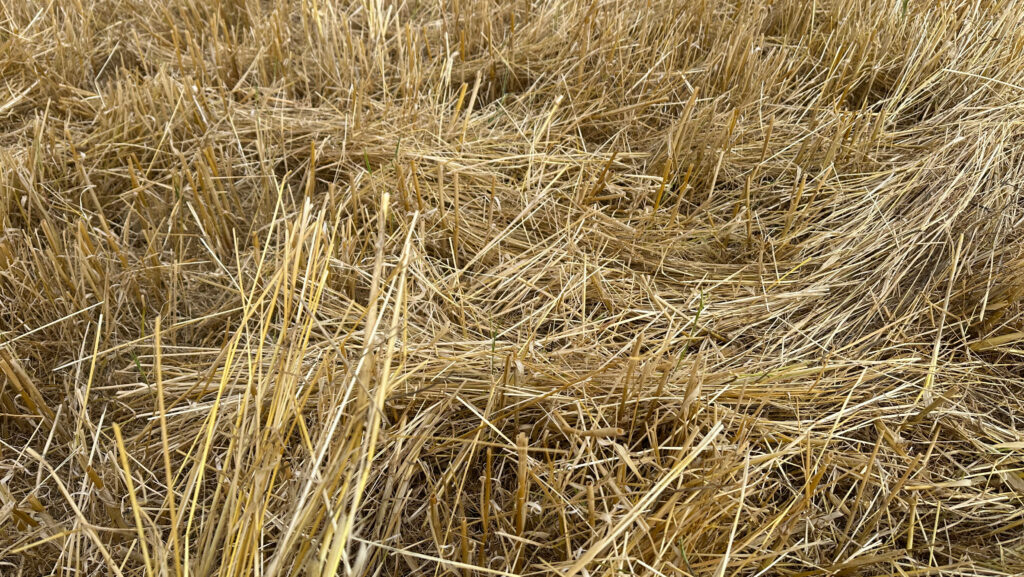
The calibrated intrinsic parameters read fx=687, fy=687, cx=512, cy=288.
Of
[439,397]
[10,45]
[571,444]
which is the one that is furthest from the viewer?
[10,45]

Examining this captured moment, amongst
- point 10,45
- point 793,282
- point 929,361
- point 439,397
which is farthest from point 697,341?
point 10,45

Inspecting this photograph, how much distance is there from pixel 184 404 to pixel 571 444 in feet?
2.59

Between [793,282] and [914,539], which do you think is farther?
[793,282]

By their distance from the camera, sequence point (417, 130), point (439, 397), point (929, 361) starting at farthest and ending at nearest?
point (417, 130) → point (929, 361) → point (439, 397)

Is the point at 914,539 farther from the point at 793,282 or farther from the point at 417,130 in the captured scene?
the point at 417,130

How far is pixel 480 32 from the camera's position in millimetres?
2348

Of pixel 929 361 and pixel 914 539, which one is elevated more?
pixel 929 361

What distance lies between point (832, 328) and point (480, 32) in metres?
1.50

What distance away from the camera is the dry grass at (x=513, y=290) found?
3.74ft

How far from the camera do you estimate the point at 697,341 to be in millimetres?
1567

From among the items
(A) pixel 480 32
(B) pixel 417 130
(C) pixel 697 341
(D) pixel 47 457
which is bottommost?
(D) pixel 47 457

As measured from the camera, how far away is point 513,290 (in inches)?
65.0

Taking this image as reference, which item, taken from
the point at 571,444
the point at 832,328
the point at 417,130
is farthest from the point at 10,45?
the point at 832,328

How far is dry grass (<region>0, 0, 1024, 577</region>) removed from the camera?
1.14 metres
